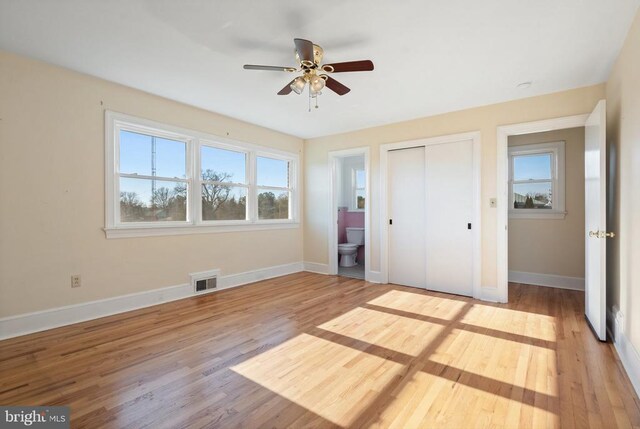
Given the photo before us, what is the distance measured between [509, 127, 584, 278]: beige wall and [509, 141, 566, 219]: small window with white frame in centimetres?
8

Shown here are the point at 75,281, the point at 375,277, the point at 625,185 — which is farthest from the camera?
the point at 375,277

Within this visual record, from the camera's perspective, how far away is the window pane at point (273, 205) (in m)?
5.05

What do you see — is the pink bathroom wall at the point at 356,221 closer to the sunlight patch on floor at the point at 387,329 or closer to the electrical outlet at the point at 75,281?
the sunlight patch on floor at the point at 387,329

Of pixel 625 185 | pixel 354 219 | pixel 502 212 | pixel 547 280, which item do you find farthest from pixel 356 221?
pixel 625 185

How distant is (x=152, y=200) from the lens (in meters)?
3.67

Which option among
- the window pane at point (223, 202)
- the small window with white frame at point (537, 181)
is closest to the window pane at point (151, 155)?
the window pane at point (223, 202)

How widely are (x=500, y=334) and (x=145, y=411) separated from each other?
2.88m

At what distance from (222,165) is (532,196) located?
486 centimetres

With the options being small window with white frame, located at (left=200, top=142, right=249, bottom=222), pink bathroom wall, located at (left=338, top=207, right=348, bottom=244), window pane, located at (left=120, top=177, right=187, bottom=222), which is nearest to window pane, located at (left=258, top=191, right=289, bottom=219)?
small window with white frame, located at (left=200, top=142, right=249, bottom=222)

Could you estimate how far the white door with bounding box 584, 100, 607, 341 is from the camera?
254 cm

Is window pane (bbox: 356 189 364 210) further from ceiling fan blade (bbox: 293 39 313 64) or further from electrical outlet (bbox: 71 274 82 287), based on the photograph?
electrical outlet (bbox: 71 274 82 287)

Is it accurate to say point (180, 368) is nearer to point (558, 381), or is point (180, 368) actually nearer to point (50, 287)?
point (50, 287)

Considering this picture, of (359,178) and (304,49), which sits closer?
→ (304,49)

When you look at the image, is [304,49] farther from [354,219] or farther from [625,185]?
[354,219]
